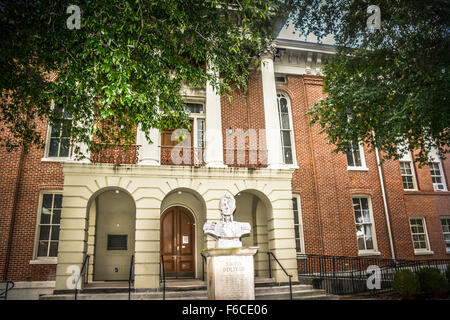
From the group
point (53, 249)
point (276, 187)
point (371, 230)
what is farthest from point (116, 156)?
point (371, 230)

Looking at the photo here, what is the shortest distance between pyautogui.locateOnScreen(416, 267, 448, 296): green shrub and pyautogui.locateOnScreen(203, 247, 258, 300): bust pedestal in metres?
6.79

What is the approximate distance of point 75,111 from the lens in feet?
28.4

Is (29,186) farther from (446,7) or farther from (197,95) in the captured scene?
(446,7)

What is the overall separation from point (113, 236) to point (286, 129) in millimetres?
9518

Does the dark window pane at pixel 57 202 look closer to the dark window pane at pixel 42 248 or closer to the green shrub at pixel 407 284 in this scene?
the dark window pane at pixel 42 248

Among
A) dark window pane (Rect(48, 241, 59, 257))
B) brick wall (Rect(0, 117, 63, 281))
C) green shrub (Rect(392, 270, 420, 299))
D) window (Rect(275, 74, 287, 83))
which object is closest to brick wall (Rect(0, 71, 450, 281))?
brick wall (Rect(0, 117, 63, 281))

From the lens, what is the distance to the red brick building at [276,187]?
1248cm

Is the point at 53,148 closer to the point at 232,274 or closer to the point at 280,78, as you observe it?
the point at 232,274

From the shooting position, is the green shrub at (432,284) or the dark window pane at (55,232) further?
the dark window pane at (55,232)

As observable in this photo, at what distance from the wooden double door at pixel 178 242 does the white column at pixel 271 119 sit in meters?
4.48

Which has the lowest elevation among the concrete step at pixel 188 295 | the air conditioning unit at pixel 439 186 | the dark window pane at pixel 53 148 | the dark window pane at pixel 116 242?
the concrete step at pixel 188 295

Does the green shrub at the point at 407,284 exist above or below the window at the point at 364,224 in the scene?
below

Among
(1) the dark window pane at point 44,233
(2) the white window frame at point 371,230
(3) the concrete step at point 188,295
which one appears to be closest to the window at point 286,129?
(2) the white window frame at point 371,230

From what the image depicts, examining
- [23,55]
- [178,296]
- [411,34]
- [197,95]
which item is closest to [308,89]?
[197,95]
